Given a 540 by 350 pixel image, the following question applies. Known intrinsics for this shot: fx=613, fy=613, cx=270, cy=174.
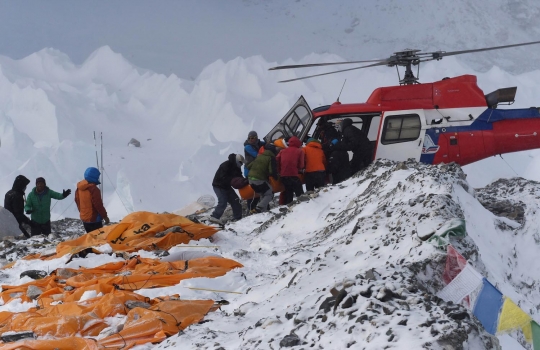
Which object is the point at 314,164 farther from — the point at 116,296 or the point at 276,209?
the point at 116,296

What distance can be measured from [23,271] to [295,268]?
269 centimetres

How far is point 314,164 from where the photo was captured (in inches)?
296

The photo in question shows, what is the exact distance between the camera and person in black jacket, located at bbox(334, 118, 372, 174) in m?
7.45

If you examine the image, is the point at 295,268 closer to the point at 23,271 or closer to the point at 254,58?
the point at 23,271

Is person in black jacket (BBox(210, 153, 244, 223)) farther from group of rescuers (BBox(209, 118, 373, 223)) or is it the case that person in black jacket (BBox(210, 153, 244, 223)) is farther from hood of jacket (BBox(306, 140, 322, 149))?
hood of jacket (BBox(306, 140, 322, 149))

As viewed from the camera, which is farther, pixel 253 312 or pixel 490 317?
pixel 253 312

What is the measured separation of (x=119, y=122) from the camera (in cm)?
1786

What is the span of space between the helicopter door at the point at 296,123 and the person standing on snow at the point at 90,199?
252cm

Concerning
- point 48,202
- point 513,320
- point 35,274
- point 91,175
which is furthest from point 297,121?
point 513,320

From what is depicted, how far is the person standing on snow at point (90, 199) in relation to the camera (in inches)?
263

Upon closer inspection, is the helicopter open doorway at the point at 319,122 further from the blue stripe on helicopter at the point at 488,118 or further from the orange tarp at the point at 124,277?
the orange tarp at the point at 124,277

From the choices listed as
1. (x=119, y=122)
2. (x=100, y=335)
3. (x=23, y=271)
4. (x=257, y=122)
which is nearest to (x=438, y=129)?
(x=23, y=271)

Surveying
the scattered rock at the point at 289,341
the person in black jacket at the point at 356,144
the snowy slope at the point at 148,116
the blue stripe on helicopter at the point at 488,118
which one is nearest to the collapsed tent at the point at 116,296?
the scattered rock at the point at 289,341

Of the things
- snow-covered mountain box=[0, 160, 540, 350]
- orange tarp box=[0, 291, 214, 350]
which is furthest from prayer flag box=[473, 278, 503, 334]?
orange tarp box=[0, 291, 214, 350]
